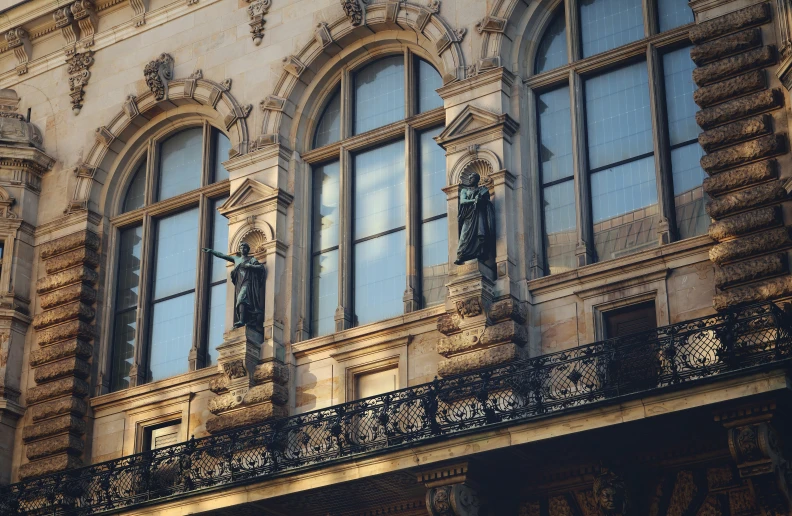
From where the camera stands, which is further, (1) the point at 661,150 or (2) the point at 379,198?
(2) the point at 379,198

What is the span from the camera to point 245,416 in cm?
2577

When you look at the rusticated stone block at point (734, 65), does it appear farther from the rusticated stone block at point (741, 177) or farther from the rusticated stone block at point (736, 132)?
the rusticated stone block at point (741, 177)

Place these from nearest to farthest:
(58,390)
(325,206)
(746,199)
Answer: (746,199) → (325,206) → (58,390)

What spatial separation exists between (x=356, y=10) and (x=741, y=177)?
28.7ft

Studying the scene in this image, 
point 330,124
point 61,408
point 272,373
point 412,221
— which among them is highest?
point 330,124

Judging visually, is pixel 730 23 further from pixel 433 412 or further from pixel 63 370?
pixel 63 370

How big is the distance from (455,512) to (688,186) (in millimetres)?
6420

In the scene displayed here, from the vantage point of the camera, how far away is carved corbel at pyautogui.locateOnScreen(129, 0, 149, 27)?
102 feet

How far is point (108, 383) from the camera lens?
29.0 metres

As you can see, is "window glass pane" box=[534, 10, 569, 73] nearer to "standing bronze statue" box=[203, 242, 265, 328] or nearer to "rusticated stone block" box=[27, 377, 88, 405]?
"standing bronze statue" box=[203, 242, 265, 328]

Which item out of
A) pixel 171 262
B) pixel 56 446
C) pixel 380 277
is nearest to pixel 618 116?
pixel 380 277

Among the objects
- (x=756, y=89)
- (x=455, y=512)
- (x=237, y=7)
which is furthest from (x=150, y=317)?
(x=756, y=89)

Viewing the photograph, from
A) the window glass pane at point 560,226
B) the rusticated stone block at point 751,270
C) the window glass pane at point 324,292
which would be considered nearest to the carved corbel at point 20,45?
the window glass pane at point 324,292

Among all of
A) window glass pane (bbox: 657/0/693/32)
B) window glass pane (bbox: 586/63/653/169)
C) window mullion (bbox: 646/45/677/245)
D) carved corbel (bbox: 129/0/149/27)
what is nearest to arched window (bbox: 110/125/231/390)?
carved corbel (bbox: 129/0/149/27)
